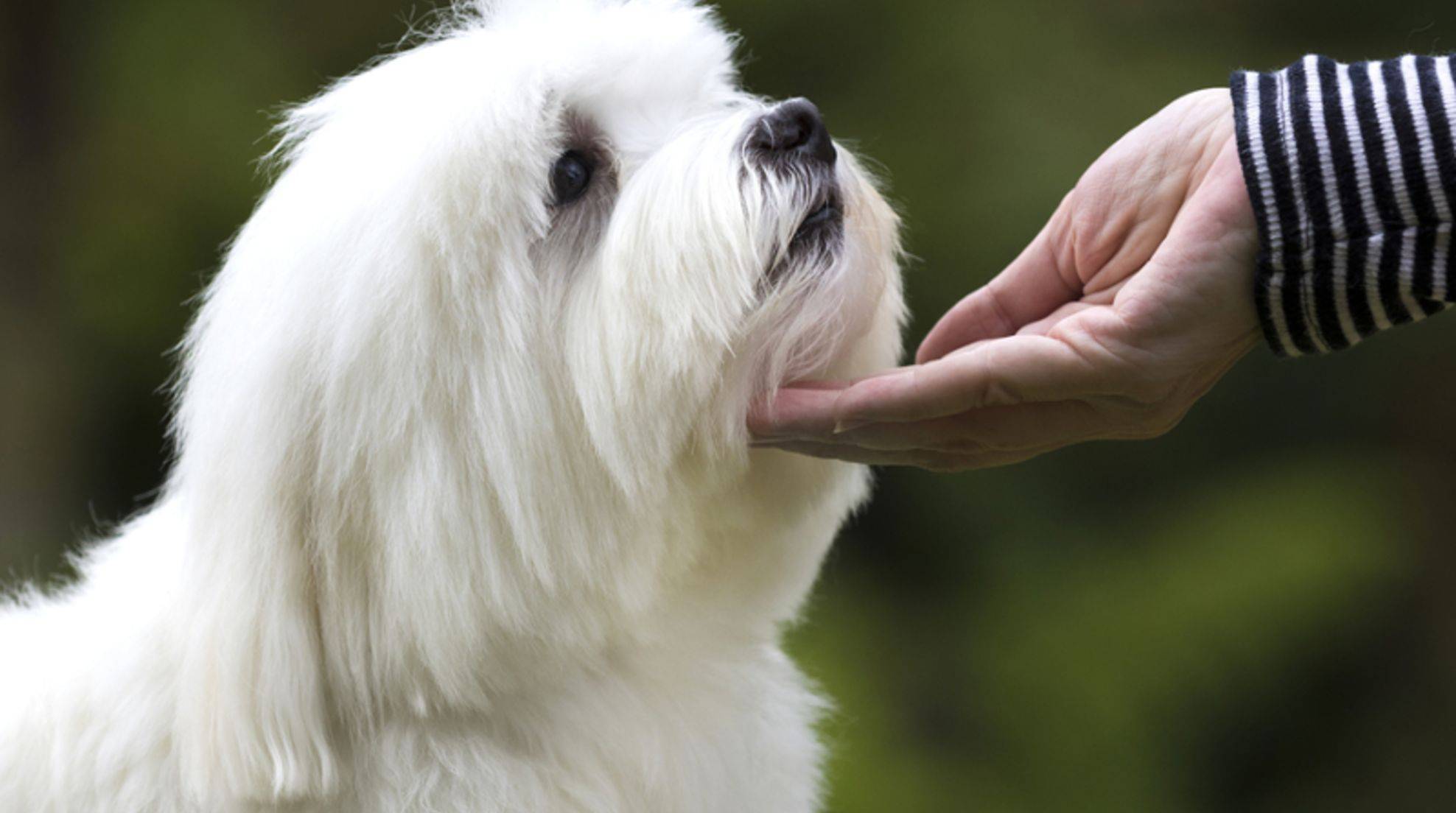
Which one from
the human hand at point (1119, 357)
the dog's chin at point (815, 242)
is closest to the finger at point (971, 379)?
the human hand at point (1119, 357)

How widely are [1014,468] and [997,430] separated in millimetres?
1662

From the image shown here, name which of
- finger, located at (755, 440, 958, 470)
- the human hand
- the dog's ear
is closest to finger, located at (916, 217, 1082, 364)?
the human hand

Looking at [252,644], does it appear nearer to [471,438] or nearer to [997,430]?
[471,438]

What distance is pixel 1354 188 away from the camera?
50.2 inches

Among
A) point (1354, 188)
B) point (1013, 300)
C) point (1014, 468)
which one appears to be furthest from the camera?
point (1014, 468)

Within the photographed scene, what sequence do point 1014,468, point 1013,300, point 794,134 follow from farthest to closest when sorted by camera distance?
point 1014,468
point 1013,300
point 794,134

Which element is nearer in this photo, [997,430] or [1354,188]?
[1354,188]

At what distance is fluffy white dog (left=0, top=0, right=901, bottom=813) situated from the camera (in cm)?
128

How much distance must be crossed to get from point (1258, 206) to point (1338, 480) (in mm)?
1899

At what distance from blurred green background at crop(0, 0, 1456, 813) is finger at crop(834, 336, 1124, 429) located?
5.53 feet

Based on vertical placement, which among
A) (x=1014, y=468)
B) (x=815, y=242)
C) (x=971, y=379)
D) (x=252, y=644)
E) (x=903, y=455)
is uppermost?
(x=815, y=242)

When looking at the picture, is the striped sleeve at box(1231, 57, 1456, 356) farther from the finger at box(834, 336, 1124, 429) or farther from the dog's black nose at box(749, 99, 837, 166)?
the dog's black nose at box(749, 99, 837, 166)

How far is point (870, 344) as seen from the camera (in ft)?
4.85

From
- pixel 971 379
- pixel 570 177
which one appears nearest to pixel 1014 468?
pixel 971 379
